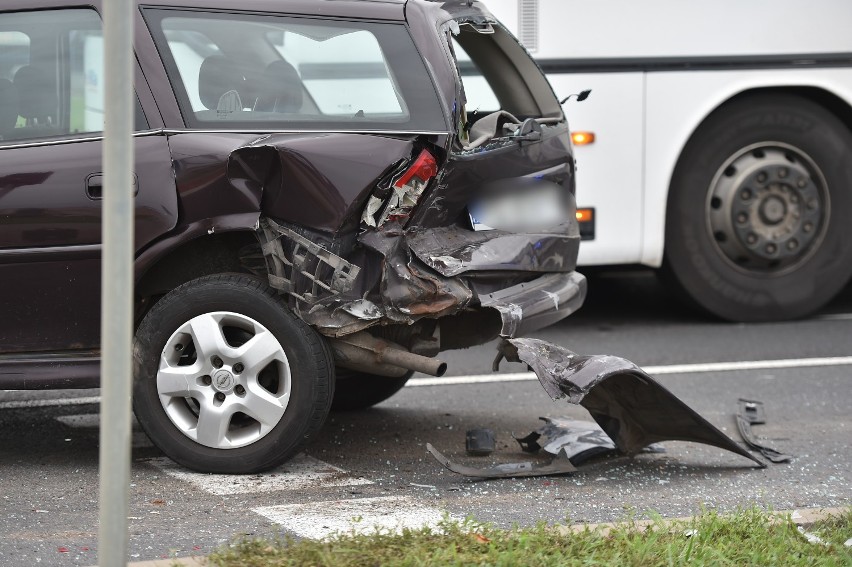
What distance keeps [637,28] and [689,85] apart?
50 cm

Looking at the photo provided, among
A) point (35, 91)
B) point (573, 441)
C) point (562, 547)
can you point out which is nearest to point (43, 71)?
point (35, 91)

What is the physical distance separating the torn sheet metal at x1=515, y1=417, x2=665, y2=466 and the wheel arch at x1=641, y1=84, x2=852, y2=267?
2.84m

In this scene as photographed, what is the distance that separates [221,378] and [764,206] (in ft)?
15.4

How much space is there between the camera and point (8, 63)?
198 inches

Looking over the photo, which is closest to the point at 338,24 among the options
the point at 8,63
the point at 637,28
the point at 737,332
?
the point at 8,63

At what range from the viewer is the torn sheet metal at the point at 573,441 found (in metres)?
5.13

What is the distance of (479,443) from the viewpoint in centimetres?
530

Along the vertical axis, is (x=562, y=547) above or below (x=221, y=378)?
below

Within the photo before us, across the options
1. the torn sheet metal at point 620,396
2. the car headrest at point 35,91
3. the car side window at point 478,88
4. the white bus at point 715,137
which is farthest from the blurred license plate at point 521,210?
the white bus at point 715,137

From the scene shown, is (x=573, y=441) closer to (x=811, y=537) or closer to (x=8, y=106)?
(x=811, y=537)

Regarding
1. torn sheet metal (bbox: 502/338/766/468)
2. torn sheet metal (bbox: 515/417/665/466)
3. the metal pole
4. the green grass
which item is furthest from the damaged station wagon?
the metal pole

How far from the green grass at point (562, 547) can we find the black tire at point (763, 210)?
14.6 ft

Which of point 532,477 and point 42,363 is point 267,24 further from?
point 532,477

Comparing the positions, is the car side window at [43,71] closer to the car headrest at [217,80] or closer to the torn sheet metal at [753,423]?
the car headrest at [217,80]
